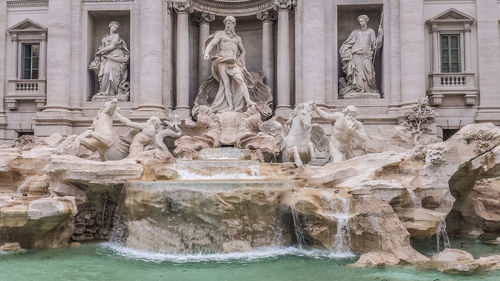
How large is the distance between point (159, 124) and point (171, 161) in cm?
226

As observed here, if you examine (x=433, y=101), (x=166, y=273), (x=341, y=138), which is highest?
(x=433, y=101)

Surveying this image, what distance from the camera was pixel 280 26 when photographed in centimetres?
1714

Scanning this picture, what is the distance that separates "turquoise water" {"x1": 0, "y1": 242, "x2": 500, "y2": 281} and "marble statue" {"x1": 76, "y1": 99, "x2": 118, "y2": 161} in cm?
370

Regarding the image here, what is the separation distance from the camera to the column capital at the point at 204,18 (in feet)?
59.7

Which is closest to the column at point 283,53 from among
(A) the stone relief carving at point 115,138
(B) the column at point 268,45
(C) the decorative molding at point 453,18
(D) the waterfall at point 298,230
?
(B) the column at point 268,45

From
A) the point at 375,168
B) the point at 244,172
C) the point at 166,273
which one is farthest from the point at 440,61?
the point at 166,273

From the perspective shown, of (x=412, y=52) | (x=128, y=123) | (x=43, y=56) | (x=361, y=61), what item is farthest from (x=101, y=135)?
(x=412, y=52)

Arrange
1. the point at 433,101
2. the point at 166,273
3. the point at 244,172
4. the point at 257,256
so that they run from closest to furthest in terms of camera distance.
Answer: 1. the point at 166,273
2. the point at 257,256
3. the point at 244,172
4. the point at 433,101

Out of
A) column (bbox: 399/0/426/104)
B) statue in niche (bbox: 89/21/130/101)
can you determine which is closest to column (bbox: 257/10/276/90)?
column (bbox: 399/0/426/104)

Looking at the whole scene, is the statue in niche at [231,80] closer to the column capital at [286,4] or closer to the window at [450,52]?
the column capital at [286,4]

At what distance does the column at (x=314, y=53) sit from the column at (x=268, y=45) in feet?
5.87

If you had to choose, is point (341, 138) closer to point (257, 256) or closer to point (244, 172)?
point (244, 172)

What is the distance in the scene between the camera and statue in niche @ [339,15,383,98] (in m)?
16.8

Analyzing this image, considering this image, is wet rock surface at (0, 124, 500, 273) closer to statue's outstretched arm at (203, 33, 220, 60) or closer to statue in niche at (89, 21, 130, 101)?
statue's outstretched arm at (203, 33, 220, 60)
